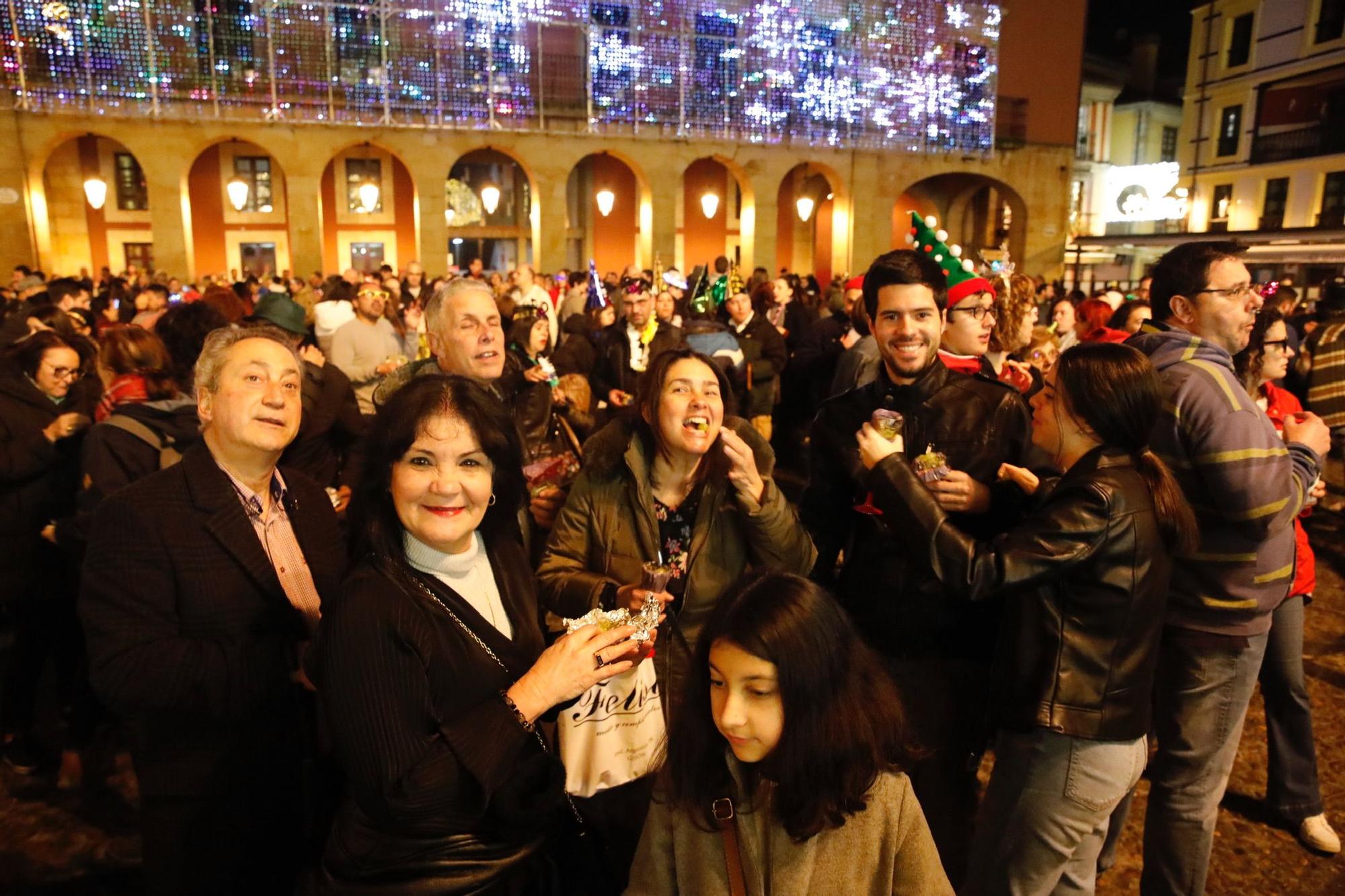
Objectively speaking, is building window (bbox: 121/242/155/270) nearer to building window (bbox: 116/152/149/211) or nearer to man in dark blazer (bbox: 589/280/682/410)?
building window (bbox: 116/152/149/211)

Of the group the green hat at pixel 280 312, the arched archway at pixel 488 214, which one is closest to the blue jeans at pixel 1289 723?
the green hat at pixel 280 312

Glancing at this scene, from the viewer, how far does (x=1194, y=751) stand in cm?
295

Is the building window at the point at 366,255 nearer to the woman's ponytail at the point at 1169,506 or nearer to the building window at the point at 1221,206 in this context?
the woman's ponytail at the point at 1169,506

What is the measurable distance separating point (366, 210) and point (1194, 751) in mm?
28068

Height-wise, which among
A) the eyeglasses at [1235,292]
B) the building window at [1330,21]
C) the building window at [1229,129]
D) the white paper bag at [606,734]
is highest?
the building window at [1330,21]

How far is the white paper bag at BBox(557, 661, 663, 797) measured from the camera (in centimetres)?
241

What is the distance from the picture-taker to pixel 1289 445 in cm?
319

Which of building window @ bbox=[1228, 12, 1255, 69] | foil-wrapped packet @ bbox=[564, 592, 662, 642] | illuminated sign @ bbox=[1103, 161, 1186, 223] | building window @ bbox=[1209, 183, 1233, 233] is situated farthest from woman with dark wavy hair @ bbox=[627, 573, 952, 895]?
building window @ bbox=[1228, 12, 1255, 69]

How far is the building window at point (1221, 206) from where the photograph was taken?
114 feet

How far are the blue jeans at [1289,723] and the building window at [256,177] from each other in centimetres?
2830

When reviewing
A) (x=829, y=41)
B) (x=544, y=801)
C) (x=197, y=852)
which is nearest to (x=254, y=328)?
(x=197, y=852)

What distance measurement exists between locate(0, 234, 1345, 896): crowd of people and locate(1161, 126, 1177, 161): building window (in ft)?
148

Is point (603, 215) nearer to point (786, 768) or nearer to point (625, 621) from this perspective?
point (625, 621)

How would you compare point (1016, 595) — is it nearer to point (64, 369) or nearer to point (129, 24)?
point (64, 369)
